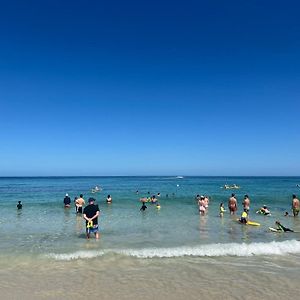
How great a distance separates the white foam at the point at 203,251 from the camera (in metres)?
11.6

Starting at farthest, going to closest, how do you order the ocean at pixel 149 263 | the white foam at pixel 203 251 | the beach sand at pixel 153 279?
the white foam at pixel 203 251 → the ocean at pixel 149 263 → the beach sand at pixel 153 279

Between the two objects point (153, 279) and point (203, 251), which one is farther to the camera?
point (203, 251)

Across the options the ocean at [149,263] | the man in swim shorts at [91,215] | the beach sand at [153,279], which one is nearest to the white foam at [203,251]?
the ocean at [149,263]

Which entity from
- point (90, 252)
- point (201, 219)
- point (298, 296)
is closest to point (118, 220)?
point (201, 219)

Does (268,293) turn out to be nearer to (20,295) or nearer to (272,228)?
(20,295)

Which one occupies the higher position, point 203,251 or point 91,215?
point 91,215

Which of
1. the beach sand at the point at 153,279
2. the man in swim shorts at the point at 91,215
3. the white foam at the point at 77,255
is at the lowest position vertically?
the beach sand at the point at 153,279

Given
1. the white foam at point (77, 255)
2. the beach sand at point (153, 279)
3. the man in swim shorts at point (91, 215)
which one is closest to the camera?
the beach sand at point (153, 279)

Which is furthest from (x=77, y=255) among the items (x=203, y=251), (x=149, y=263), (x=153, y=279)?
(x=203, y=251)

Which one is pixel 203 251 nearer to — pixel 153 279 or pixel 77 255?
pixel 153 279

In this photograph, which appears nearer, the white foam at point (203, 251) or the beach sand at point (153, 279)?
the beach sand at point (153, 279)

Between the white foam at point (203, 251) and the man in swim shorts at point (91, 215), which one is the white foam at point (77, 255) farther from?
the man in swim shorts at point (91, 215)

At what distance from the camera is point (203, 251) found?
12234 millimetres

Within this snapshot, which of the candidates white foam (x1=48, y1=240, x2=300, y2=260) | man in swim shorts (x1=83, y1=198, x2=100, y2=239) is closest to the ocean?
white foam (x1=48, y1=240, x2=300, y2=260)
